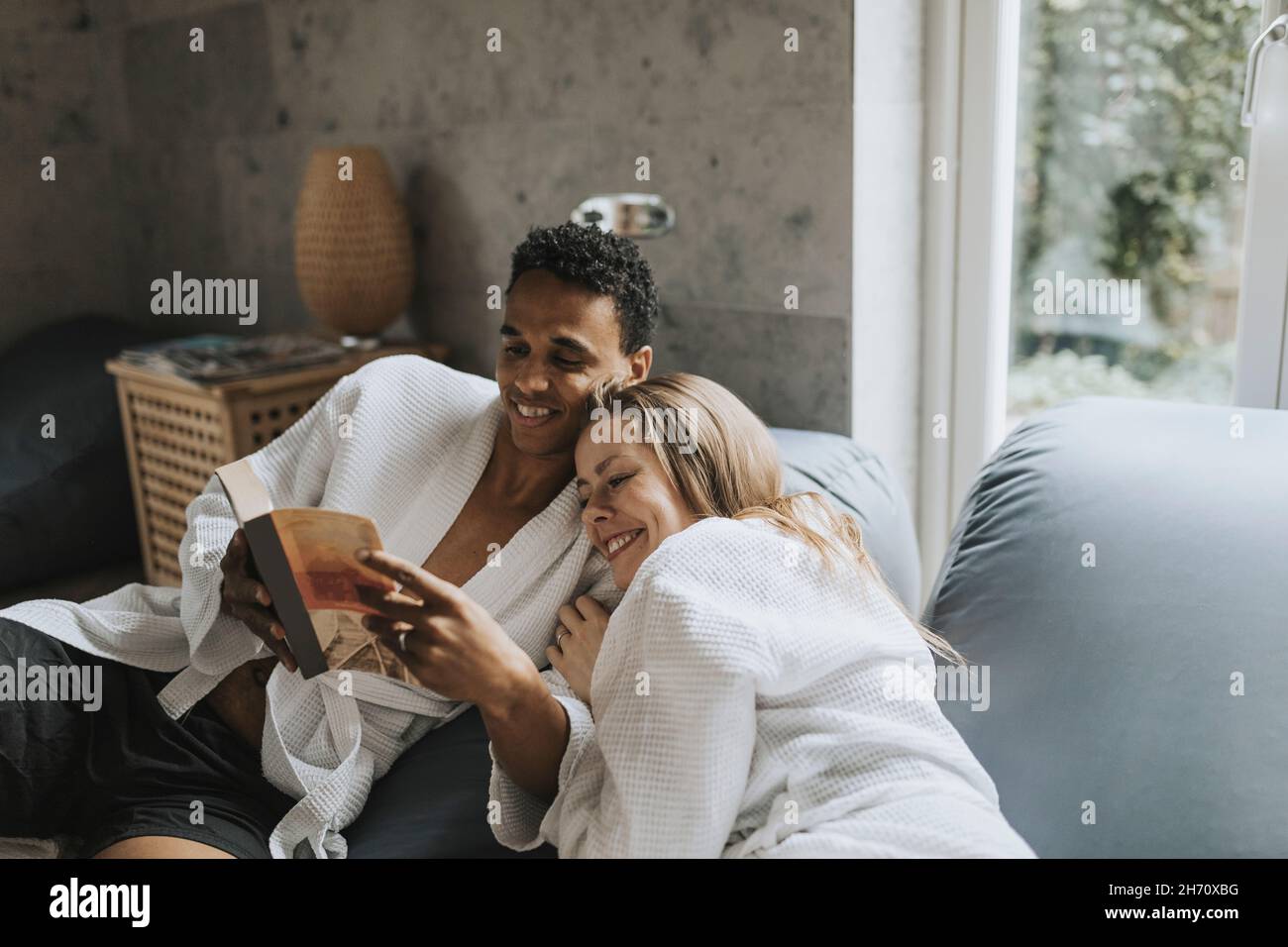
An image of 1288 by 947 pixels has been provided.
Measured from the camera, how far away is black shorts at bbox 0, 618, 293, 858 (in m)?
1.27

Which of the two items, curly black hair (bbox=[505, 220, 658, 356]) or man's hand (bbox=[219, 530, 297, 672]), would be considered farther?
curly black hair (bbox=[505, 220, 658, 356])

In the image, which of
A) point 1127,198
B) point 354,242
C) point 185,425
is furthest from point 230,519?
point 1127,198

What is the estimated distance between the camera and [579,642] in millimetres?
1358

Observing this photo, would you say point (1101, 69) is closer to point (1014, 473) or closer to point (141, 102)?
point (1014, 473)

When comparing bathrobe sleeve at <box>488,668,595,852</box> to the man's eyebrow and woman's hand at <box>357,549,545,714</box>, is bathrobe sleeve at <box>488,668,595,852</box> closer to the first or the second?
woman's hand at <box>357,549,545,714</box>

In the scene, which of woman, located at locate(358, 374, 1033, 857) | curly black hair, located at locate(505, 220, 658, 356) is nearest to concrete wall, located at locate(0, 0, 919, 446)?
curly black hair, located at locate(505, 220, 658, 356)

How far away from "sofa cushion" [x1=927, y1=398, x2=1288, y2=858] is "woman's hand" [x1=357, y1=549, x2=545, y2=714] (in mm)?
555

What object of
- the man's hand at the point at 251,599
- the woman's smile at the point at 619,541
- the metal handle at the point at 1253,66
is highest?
the metal handle at the point at 1253,66

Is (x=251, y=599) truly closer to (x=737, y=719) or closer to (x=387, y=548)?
(x=387, y=548)

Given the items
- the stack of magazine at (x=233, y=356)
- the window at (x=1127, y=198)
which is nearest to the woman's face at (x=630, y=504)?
the window at (x=1127, y=198)

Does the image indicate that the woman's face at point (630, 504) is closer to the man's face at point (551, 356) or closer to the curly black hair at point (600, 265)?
the man's face at point (551, 356)

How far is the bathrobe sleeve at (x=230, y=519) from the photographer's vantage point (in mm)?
1408

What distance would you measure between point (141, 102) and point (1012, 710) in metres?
2.91

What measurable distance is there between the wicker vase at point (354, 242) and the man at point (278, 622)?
843 mm
